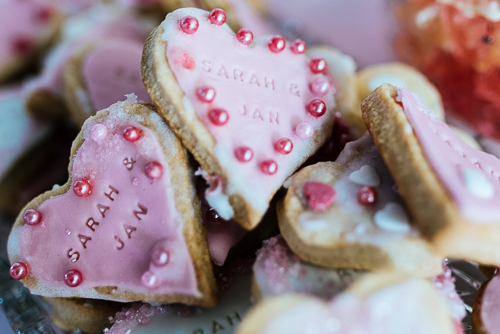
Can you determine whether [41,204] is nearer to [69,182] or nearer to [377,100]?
[69,182]

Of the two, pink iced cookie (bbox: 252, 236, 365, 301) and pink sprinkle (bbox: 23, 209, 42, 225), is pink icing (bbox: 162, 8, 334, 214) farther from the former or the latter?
pink sprinkle (bbox: 23, 209, 42, 225)

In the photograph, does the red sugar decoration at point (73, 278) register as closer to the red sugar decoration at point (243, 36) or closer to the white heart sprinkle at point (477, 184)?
the red sugar decoration at point (243, 36)

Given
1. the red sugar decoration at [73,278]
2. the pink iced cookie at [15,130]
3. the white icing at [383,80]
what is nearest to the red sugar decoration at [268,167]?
the red sugar decoration at [73,278]

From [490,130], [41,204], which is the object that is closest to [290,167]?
[41,204]

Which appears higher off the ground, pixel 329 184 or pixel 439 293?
pixel 329 184

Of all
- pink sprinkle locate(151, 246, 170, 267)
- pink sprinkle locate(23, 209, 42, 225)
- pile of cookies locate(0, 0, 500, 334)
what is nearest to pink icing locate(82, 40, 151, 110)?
pile of cookies locate(0, 0, 500, 334)
